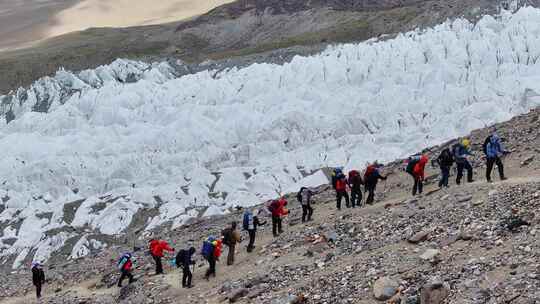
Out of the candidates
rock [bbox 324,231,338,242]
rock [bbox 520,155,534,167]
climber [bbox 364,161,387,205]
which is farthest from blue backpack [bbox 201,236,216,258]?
rock [bbox 520,155,534,167]

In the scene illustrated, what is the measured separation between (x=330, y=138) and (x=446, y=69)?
1078 centimetres

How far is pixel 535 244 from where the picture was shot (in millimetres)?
11969

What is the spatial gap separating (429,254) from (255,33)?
115272 mm

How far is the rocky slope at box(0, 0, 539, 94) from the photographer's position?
69812mm

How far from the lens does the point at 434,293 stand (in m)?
11.3

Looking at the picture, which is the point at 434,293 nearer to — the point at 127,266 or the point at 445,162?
the point at 445,162

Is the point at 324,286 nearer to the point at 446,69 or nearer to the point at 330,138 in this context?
the point at 330,138

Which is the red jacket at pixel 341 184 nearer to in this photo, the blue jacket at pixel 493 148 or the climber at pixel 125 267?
the blue jacket at pixel 493 148

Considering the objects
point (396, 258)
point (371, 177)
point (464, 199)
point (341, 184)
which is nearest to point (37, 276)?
point (341, 184)

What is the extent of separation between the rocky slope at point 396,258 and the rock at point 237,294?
0.9 inches

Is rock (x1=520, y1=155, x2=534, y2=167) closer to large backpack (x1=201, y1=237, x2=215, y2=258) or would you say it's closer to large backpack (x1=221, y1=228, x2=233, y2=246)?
large backpack (x1=221, y1=228, x2=233, y2=246)

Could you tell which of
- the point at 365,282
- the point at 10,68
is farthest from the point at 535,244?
the point at 10,68

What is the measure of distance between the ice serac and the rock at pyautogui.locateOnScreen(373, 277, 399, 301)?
1028 inches

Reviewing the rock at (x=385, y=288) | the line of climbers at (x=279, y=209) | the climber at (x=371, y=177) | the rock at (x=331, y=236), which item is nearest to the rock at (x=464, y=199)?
the line of climbers at (x=279, y=209)
